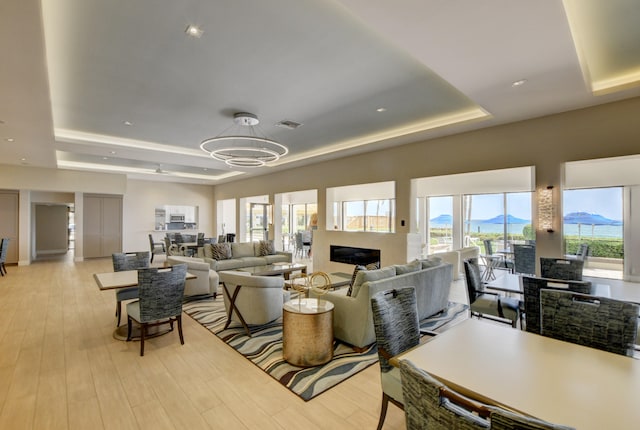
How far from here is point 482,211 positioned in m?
9.46

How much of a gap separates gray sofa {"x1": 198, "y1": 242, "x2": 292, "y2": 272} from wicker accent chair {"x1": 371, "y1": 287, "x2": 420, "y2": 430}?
5778 mm

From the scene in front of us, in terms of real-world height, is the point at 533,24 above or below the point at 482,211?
above

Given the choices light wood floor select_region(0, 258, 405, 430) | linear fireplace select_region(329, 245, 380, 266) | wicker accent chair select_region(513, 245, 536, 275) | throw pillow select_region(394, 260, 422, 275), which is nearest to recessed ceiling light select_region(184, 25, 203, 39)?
light wood floor select_region(0, 258, 405, 430)

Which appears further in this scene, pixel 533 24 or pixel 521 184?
pixel 521 184

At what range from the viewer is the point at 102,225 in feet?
37.4

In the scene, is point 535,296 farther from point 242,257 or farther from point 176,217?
point 176,217

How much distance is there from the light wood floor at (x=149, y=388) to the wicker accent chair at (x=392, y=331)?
1.82ft

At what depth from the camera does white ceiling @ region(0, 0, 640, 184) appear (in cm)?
250

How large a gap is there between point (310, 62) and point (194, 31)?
1271 millimetres

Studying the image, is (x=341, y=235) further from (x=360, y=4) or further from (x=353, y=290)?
(x=360, y=4)

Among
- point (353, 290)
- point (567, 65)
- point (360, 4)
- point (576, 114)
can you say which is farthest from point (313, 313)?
point (576, 114)

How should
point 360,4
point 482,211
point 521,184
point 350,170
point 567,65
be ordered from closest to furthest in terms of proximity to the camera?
point 360,4, point 567,65, point 350,170, point 521,184, point 482,211

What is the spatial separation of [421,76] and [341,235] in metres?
4.85

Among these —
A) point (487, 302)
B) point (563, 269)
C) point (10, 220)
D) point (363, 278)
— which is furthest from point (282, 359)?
point (10, 220)
